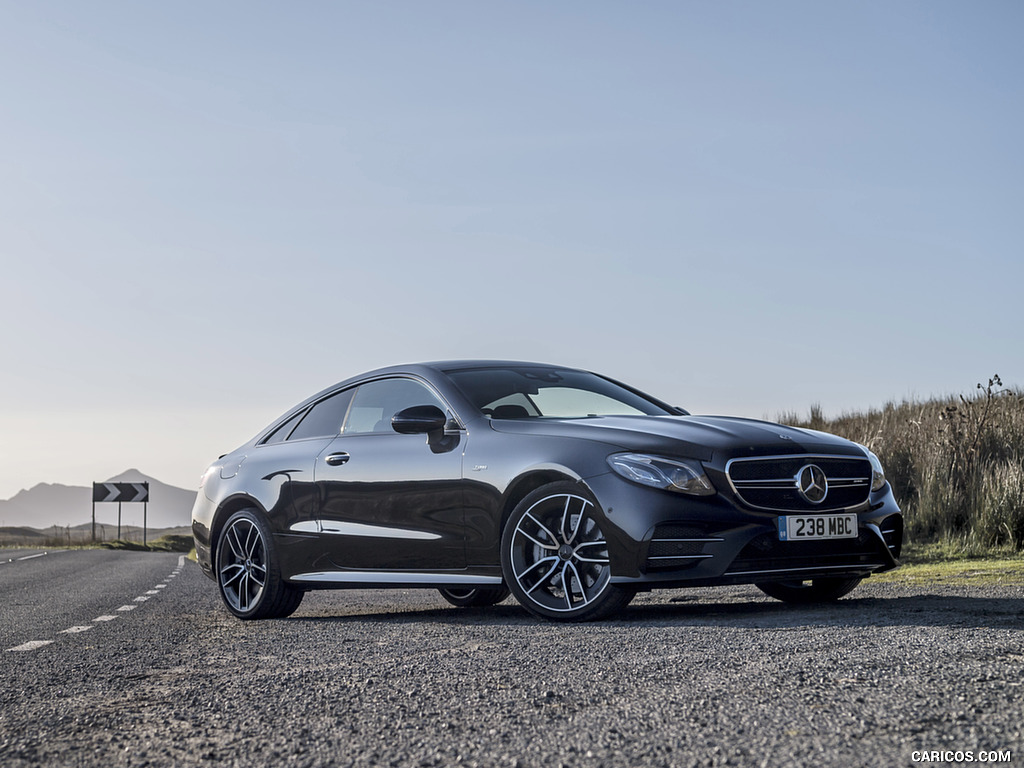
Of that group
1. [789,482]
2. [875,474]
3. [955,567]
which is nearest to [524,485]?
[789,482]

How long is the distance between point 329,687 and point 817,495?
3101 millimetres

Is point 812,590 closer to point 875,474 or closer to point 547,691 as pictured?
point 875,474

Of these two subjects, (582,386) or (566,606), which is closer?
(566,606)

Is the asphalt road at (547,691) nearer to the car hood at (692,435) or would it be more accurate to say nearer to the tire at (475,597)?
the car hood at (692,435)

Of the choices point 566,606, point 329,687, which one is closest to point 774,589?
point 566,606

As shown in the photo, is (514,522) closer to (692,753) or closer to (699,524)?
(699,524)

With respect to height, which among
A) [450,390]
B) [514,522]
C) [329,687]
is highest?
[450,390]

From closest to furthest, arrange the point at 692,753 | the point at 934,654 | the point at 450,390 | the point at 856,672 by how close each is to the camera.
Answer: the point at 692,753 < the point at 856,672 < the point at 934,654 < the point at 450,390

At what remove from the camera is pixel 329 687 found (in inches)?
173

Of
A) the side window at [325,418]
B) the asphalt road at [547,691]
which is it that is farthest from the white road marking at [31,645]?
the side window at [325,418]

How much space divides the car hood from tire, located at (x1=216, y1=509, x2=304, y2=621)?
Result: 2126mm

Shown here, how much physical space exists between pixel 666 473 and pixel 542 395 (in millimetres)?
1603

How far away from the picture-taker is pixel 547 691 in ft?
13.2

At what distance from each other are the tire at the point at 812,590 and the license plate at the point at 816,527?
75cm
